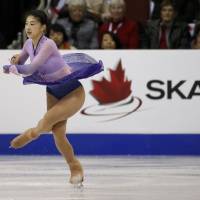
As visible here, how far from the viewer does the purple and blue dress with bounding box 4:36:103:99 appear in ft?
17.6

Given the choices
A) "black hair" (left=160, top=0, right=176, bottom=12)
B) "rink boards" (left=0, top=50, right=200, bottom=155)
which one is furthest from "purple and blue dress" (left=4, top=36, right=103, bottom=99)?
"black hair" (left=160, top=0, right=176, bottom=12)

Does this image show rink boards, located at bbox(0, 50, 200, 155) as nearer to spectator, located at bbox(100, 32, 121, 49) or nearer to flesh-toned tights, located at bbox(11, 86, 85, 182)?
spectator, located at bbox(100, 32, 121, 49)

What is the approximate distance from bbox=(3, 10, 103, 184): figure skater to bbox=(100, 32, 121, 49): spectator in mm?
2985

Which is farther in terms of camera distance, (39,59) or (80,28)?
(80,28)

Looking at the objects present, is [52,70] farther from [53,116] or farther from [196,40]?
[196,40]

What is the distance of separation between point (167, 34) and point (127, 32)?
459 mm

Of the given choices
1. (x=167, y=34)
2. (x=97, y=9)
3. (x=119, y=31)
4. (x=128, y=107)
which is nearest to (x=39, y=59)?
(x=128, y=107)

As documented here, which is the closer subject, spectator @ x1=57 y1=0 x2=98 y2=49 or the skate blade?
the skate blade

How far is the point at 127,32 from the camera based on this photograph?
28.6 ft

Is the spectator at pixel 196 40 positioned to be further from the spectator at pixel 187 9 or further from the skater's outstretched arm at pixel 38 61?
the skater's outstretched arm at pixel 38 61

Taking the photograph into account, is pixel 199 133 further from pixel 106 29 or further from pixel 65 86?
pixel 65 86

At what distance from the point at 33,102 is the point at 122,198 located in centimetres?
368

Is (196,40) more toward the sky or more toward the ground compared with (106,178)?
more toward the sky

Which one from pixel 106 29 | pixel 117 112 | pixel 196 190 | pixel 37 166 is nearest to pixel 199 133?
pixel 117 112
